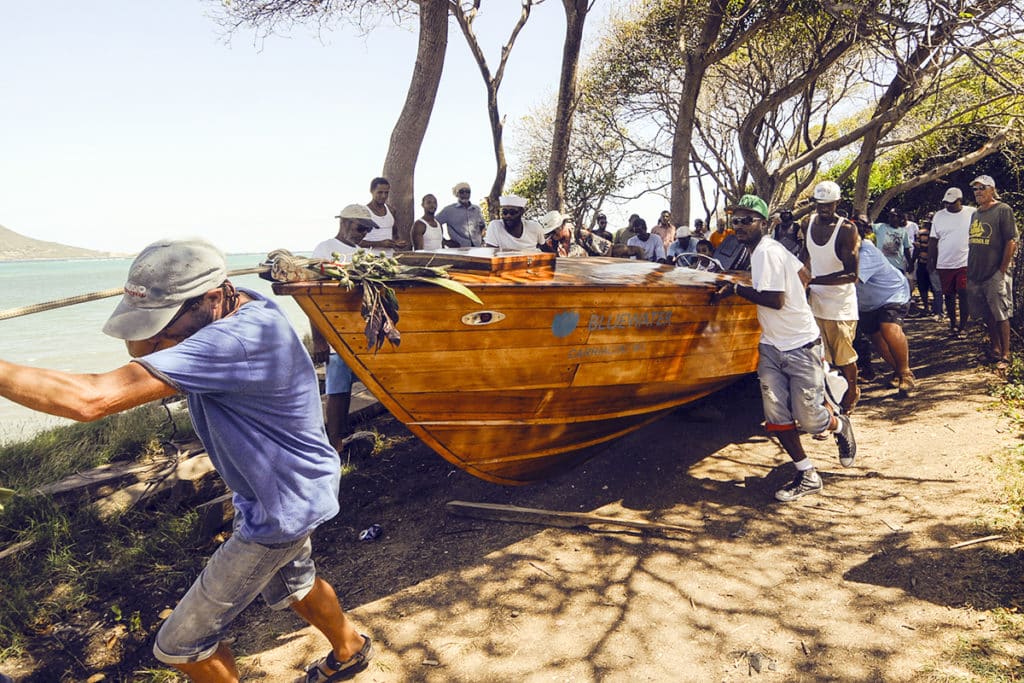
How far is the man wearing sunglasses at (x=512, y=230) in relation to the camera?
6070mm

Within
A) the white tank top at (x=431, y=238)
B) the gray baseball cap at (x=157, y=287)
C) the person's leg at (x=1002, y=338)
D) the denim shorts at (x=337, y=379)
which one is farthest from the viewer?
the white tank top at (x=431, y=238)

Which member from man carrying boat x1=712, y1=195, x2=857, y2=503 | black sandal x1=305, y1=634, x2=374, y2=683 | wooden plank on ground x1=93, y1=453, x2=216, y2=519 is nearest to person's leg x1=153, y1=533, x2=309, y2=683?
black sandal x1=305, y1=634, x2=374, y2=683

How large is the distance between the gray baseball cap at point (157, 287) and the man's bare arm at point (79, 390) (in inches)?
8.8

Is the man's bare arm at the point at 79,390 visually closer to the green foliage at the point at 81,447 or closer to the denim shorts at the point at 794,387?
the green foliage at the point at 81,447

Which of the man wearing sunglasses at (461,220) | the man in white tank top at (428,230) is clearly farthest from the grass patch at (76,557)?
the man wearing sunglasses at (461,220)

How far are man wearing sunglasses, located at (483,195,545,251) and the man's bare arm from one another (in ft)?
14.6

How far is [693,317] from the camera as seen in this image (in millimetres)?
4641

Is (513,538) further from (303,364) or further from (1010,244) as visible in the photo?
(1010,244)

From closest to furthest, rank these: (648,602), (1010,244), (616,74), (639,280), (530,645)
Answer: (530,645) < (648,602) < (639,280) < (1010,244) < (616,74)

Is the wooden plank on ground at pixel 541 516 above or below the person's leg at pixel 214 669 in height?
below

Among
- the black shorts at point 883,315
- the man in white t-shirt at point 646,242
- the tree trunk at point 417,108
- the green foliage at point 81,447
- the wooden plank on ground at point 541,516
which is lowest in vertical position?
the wooden plank on ground at point 541,516

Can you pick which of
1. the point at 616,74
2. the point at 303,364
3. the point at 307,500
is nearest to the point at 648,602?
the point at 307,500

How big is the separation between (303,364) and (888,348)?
6.12 m

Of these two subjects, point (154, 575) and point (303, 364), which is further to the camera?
point (154, 575)
